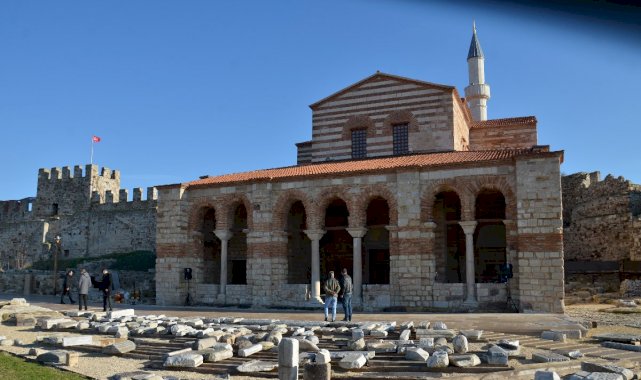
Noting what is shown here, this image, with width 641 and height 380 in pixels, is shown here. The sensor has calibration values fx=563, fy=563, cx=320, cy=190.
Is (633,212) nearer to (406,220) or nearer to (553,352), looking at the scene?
(406,220)

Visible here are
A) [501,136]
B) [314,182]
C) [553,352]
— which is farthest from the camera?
[501,136]

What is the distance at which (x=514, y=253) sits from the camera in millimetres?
20031

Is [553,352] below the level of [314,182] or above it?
below

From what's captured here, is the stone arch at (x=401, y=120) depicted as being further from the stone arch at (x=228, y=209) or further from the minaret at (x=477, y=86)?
the minaret at (x=477, y=86)

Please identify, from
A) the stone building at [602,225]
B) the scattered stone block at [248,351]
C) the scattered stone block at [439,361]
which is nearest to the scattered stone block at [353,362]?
the scattered stone block at [439,361]

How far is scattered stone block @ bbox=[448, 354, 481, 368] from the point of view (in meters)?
10.0

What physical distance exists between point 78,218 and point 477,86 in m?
33.4

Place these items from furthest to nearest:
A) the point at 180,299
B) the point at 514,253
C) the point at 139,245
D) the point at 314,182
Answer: the point at 139,245 < the point at 180,299 < the point at 314,182 < the point at 514,253

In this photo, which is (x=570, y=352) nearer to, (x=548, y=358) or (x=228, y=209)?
(x=548, y=358)

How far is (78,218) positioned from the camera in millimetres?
46750

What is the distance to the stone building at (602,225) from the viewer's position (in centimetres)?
2925

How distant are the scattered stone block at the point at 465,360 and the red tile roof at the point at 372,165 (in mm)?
11495

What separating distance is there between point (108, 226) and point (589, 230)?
35213mm

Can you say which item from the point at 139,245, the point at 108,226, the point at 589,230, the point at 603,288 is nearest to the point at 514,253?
the point at 603,288
